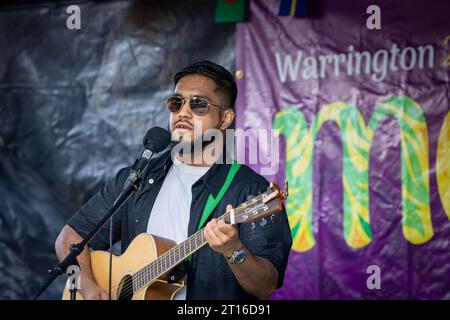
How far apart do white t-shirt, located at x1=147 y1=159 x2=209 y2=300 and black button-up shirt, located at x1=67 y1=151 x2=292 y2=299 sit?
39 millimetres

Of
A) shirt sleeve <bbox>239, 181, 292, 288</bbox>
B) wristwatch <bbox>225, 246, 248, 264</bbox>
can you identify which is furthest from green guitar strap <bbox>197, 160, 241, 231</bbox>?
wristwatch <bbox>225, 246, 248, 264</bbox>

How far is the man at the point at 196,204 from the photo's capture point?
353 cm

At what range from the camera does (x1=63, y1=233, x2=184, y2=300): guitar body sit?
361 centimetres

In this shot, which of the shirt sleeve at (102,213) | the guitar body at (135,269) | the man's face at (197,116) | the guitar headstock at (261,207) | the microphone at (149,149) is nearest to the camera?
the guitar headstock at (261,207)

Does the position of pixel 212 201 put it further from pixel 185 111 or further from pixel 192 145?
pixel 185 111

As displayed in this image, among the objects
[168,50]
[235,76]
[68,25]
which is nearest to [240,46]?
[235,76]

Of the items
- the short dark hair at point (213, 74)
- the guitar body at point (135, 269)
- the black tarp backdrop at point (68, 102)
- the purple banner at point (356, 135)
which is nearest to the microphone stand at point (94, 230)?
the guitar body at point (135, 269)

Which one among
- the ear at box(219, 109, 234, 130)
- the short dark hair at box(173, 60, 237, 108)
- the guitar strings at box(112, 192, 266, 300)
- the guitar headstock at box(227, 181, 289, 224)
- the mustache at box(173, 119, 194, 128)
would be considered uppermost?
the short dark hair at box(173, 60, 237, 108)

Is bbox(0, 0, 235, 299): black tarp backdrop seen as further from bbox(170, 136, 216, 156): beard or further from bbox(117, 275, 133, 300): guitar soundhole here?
bbox(117, 275, 133, 300): guitar soundhole

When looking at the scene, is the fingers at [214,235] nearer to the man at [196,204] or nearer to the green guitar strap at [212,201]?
the man at [196,204]

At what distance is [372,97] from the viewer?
15.8 ft

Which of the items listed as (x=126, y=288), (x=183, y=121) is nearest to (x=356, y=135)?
(x=183, y=121)

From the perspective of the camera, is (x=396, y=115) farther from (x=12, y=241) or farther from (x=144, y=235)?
(x=12, y=241)

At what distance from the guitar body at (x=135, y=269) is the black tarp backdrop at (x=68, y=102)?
1.51 m
